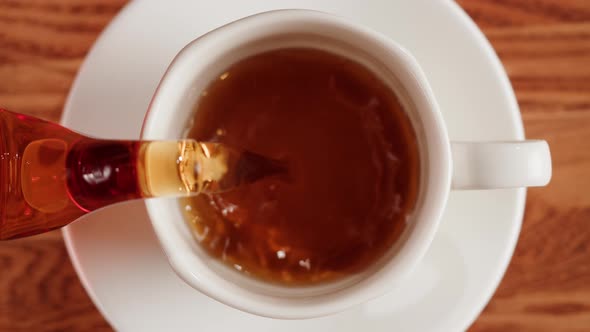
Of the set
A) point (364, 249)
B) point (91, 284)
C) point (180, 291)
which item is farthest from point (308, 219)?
point (91, 284)

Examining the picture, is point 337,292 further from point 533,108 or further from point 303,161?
point 533,108

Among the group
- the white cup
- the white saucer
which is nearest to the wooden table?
the white saucer

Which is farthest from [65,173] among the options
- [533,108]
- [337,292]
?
[533,108]

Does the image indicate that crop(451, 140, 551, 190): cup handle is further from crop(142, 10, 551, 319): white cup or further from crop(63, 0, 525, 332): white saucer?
crop(63, 0, 525, 332): white saucer

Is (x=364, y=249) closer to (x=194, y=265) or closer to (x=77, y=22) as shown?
(x=194, y=265)

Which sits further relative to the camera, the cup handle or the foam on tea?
the foam on tea

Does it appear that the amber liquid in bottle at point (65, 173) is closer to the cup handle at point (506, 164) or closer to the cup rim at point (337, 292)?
the cup rim at point (337, 292)
